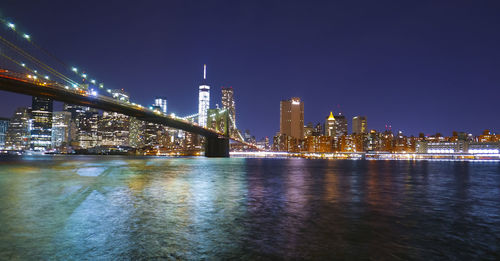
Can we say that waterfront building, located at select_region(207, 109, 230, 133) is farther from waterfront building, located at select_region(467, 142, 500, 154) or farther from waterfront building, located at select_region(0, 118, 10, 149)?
waterfront building, located at select_region(0, 118, 10, 149)

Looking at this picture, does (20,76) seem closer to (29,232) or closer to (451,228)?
(29,232)

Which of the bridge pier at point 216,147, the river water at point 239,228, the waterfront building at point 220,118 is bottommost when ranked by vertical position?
the river water at point 239,228

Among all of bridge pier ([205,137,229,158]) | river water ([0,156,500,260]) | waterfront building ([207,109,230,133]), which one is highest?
waterfront building ([207,109,230,133])

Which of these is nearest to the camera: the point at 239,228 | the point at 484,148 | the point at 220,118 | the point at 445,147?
the point at 239,228

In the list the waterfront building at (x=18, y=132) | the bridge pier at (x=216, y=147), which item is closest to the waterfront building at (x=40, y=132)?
the waterfront building at (x=18, y=132)

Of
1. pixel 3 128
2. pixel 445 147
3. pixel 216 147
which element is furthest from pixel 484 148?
pixel 3 128

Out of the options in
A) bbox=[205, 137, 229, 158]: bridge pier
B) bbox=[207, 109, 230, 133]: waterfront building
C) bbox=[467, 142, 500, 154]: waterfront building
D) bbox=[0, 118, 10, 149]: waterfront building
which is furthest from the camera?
bbox=[0, 118, 10, 149]: waterfront building

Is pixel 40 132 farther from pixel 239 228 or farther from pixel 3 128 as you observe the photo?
pixel 239 228

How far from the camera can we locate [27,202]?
13.2m

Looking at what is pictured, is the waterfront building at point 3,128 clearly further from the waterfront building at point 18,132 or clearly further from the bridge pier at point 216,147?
the bridge pier at point 216,147

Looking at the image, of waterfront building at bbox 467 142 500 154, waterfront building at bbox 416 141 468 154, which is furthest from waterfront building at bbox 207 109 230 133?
waterfront building at bbox 467 142 500 154

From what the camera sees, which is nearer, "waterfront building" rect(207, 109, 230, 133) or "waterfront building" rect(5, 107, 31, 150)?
"waterfront building" rect(207, 109, 230, 133)

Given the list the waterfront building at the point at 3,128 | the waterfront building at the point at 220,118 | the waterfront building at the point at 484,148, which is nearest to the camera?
the waterfront building at the point at 220,118

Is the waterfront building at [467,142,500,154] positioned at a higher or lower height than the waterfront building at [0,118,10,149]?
lower
